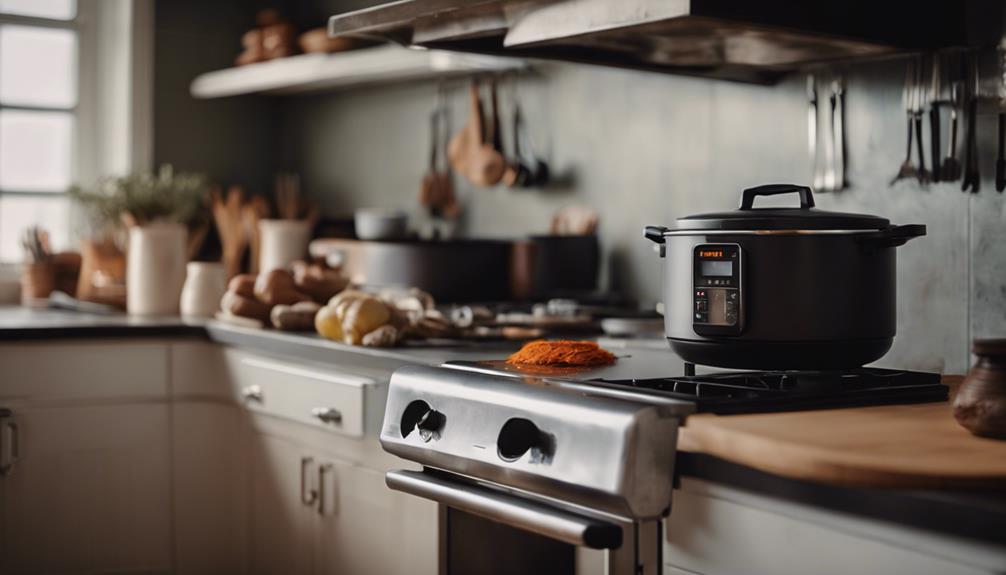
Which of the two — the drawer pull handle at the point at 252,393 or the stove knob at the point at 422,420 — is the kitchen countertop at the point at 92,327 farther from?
the stove knob at the point at 422,420

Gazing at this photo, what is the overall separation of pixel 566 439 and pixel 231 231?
8.82 feet

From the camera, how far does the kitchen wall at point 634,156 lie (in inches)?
79.7

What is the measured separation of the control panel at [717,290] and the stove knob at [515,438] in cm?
25

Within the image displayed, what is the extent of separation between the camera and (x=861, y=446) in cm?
119

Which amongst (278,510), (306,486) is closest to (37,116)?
(278,510)

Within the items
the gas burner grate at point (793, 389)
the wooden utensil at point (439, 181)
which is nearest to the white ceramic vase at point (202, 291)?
the wooden utensil at point (439, 181)

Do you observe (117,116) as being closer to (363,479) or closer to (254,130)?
(254,130)

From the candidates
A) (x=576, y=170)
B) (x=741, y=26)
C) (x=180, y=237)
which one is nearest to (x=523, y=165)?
(x=576, y=170)

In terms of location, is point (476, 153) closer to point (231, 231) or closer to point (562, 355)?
point (231, 231)

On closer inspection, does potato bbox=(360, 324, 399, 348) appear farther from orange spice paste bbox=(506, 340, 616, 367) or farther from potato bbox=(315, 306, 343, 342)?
orange spice paste bbox=(506, 340, 616, 367)

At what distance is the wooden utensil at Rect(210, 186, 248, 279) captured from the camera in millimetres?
3918

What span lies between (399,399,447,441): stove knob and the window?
266 centimetres

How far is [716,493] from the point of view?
135cm

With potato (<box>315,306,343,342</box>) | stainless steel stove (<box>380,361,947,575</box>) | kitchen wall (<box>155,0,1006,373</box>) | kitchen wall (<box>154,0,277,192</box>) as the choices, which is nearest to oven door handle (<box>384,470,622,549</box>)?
stainless steel stove (<box>380,361,947,575</box>)
